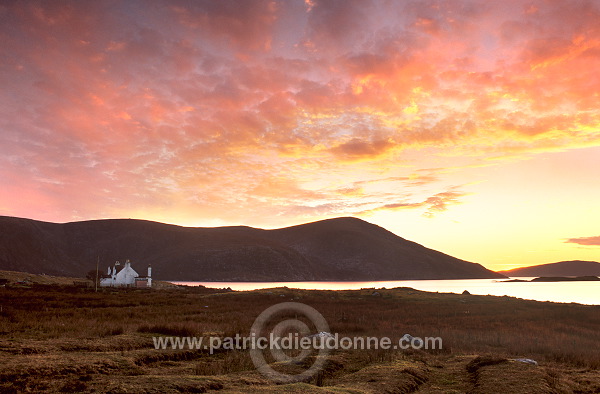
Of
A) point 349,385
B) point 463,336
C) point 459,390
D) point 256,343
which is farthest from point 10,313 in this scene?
point 463,336

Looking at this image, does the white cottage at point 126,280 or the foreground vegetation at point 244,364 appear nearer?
the foreground vegetation at point 244,364

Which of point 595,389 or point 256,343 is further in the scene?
point 256,343

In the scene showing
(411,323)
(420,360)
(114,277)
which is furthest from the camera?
(114,277)

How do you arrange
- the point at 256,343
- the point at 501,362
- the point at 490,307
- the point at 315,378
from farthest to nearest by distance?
the point at 490,307 → the point at 256,343 → the point at 501,362 → the point at 315,378

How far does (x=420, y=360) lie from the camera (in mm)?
18516

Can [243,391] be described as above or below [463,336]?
above

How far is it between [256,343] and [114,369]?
354 inches

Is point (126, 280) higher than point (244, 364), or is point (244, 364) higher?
point (244, 364)

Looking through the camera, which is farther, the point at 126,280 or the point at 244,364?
the point at 126,280

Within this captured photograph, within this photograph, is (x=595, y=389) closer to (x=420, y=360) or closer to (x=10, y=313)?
(x=420, y=360)

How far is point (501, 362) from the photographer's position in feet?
53.9

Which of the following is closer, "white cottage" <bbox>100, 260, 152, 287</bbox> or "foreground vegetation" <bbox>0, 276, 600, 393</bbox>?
"foreground vegetation" <bbox>0, 276, 600, 393</bbox>

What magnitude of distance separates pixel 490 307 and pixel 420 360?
39051 mm

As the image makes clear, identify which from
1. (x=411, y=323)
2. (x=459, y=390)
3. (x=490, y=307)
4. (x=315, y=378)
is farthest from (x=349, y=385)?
(x=490, y=307)
